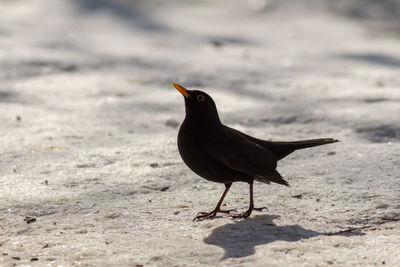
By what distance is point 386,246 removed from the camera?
331 centimetres

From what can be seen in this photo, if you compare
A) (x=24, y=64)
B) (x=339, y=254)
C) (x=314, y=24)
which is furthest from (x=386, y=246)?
(x=314, y=24)

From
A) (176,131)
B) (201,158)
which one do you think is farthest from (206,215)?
(176,131)

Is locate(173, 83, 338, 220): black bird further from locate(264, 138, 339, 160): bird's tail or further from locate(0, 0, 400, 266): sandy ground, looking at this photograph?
locate(0, 0, 400, 266): sandy ground

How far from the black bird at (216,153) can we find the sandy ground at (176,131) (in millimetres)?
→ 241

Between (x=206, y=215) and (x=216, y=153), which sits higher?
(x=216, y=153)

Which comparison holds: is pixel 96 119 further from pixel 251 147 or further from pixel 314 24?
pixel 314 24

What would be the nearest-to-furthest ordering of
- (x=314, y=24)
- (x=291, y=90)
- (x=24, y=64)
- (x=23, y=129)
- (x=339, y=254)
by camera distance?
(x=339, y=254)
(x=23, y=129)
(x=291, y=90)
(x=24, y=64)
(x=314, y=24)

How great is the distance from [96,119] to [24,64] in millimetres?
2693

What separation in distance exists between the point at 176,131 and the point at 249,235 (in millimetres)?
2554

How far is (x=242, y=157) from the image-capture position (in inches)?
154

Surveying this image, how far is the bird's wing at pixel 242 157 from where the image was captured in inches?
152

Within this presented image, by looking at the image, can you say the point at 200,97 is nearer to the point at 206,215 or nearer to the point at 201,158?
the point at 201,158

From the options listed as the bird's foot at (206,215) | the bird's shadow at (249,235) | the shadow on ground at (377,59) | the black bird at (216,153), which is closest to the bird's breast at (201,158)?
the black bird at (216,153)

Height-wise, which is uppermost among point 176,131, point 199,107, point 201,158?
point 199,107
